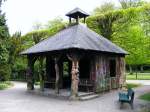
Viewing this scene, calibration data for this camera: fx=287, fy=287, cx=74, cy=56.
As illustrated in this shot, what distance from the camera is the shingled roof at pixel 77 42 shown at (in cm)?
1905

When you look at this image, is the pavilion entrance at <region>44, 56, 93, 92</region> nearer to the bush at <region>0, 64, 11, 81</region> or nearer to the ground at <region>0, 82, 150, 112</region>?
the ground at <region>0, 82, 150, 112</region>

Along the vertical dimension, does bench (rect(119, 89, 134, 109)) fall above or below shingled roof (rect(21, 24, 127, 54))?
below

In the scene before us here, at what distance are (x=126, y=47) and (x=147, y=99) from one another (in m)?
14.5

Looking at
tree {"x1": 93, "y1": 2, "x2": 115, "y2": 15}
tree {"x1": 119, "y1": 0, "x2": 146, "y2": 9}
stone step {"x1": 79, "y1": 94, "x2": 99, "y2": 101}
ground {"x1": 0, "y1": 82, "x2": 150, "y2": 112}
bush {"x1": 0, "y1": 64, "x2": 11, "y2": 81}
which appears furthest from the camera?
tree {"x1": 93, "y1": 2, "x2": 115, "y2": 15}

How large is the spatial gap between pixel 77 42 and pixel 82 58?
3392 millimetres

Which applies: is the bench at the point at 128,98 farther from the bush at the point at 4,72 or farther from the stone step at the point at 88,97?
the bush at the point at 4,72

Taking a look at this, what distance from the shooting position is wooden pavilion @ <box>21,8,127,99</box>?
18.8 metres

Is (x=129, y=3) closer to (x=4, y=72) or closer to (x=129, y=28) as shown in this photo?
(x=129, y=28)

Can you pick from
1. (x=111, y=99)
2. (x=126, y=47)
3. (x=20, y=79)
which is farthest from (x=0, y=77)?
(x=111, y=99)

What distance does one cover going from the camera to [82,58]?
22.1m

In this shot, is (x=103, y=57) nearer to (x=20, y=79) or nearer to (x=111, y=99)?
(x=111, y=99)

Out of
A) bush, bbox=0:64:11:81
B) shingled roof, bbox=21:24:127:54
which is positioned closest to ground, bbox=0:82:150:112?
shingled roof, bbox=21:24:127:54

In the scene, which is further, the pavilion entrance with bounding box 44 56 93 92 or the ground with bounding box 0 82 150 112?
the pavilion entrance with bounding box 44 56 93 92

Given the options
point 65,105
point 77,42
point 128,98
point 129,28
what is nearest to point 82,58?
point 77,42
